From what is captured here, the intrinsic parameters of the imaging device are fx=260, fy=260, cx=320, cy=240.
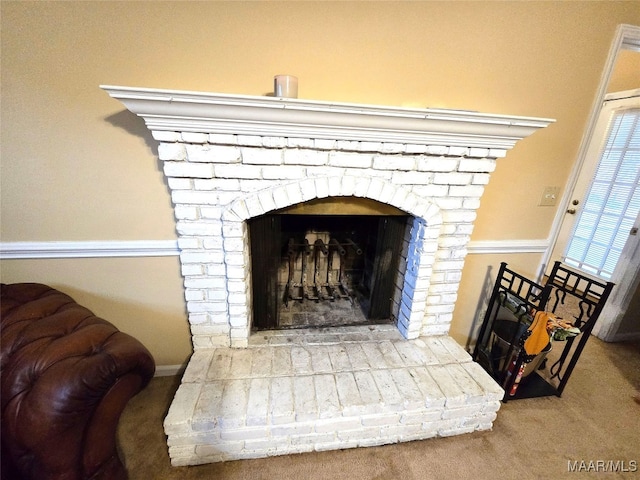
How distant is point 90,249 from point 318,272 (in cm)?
132

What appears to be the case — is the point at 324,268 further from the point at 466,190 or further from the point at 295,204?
the point at 466,190

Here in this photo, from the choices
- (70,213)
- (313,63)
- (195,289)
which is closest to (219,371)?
(195,289)

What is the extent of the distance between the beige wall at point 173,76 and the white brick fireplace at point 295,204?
0.25 metres

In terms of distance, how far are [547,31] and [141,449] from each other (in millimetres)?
2852

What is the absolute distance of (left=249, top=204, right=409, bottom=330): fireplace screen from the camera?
4.86 feet

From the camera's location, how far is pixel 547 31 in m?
1.31

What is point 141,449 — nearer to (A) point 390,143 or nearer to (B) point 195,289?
(B) point 195,289

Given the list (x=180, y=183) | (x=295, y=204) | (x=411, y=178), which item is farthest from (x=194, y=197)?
(x=411, y=178)

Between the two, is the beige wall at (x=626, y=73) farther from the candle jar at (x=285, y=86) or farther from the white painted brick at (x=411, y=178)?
the candle jar at (x=285, y=86)

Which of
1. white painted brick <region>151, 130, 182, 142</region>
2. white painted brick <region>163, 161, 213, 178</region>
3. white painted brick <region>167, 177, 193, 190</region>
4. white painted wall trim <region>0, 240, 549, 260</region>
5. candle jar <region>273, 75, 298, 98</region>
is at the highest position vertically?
candle jar <region>273, 75, 298, 98</region>

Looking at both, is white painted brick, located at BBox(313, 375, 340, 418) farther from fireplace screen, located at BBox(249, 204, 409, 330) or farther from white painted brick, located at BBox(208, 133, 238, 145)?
white painted brick, located at BBox(208, 133, 238, 145)

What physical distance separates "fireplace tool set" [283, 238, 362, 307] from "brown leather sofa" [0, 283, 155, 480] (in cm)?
99

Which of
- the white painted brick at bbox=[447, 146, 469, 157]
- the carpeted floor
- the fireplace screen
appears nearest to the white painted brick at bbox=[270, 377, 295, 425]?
the carpeted floor

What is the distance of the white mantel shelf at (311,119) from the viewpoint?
960 millimetres
